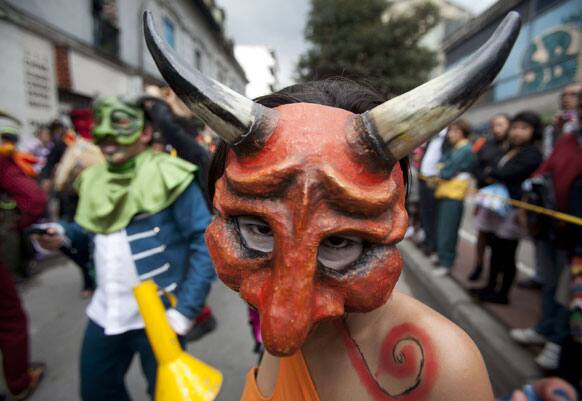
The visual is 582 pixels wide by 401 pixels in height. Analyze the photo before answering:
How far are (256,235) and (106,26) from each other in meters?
12.3

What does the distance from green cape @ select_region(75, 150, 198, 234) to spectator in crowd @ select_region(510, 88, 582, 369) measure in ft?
7.96

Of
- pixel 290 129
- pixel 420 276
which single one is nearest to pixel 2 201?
pixel 290 129

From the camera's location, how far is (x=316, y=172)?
0.68 m

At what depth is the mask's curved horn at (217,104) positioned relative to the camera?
733mm

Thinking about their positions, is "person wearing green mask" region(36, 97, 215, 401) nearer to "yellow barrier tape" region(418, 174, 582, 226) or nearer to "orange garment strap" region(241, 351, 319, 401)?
"orange garment strap" region(241, 351, 319, 401)

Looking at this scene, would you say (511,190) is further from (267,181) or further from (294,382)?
(267,181)

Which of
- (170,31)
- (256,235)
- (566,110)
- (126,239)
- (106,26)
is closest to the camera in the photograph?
(256,235)

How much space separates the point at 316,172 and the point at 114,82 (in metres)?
12.3

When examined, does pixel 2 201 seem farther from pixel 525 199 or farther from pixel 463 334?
pixel 525 199

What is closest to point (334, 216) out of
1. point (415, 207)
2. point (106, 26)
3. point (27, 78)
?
point (415, 207)

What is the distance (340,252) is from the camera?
74 cm

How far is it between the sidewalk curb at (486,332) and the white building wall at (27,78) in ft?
25.4

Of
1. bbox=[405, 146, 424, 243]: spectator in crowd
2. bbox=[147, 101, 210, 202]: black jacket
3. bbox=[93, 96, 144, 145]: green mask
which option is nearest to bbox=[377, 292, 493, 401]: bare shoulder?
bbox=[93, 96, 144, 145]: green mask

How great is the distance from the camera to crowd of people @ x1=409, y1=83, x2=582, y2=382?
2324 mm
